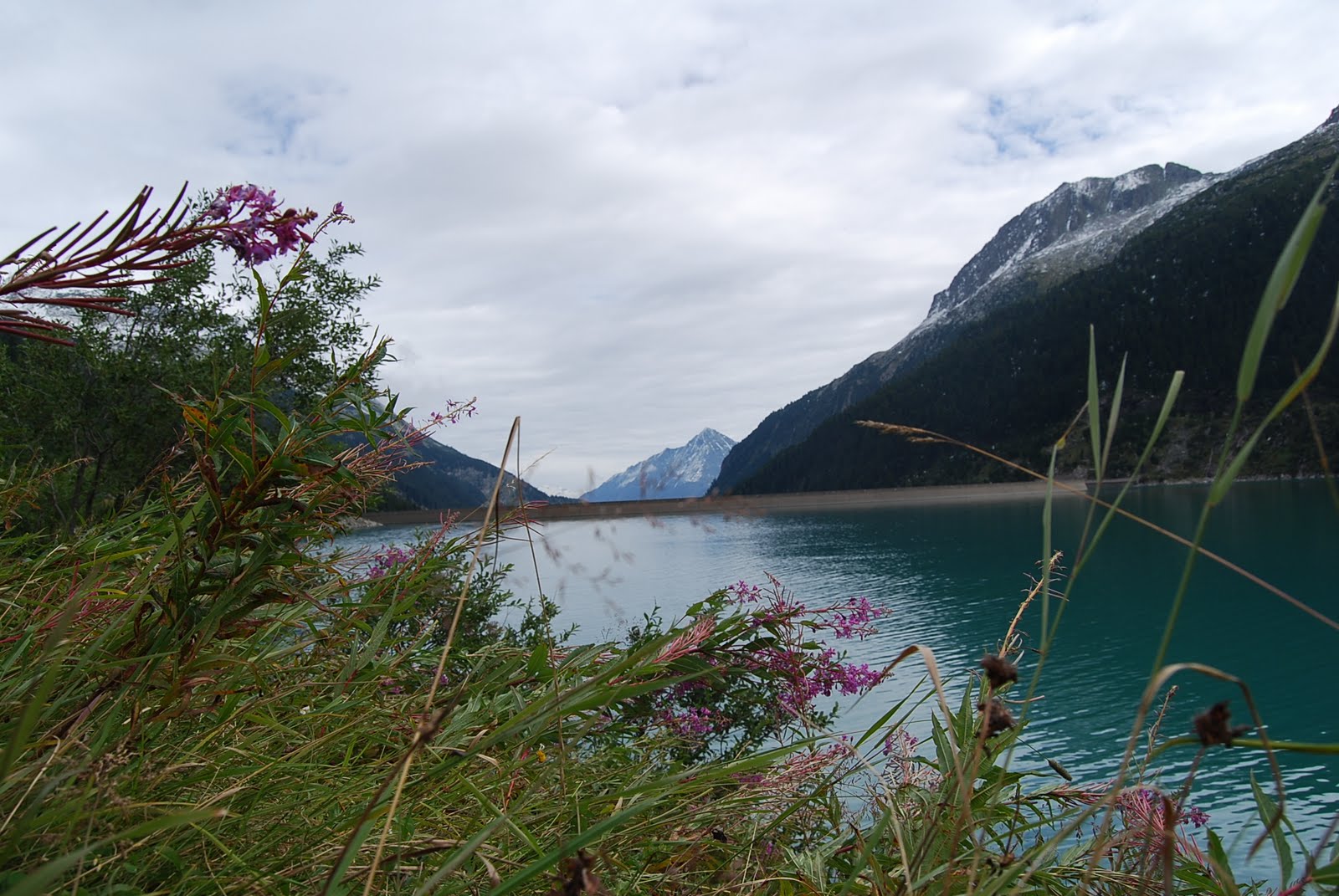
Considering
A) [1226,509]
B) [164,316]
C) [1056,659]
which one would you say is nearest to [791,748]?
[164,316]

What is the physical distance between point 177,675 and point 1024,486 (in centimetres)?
13640

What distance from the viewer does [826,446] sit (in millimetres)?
166250

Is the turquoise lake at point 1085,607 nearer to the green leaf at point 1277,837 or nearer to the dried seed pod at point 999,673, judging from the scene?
the green leaf at point 1277,837

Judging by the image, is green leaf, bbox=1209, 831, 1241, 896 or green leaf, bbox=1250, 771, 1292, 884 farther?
green leaf, bbox=1250, 771, 1292, 884

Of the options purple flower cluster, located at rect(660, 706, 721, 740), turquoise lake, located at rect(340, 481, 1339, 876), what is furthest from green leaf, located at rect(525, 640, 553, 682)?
purple flower cluster, located at rect(660, 706, 721, 740)

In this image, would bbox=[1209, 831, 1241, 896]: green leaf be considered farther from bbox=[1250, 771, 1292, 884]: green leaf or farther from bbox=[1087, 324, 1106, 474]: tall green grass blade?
bbox=[1087, 324, 1106, 474]: tall green grass blade

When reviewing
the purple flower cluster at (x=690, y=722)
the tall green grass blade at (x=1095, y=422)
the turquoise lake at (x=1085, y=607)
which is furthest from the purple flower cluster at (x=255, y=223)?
the purple flower cluster at (x=690, y=722)

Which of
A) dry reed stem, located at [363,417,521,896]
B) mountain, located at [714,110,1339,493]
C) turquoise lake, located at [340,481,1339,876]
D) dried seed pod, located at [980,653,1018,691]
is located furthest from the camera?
mountain, located at [714,110,1339,493]

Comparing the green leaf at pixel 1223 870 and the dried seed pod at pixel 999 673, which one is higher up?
the dried seed pod at pixel 999 673

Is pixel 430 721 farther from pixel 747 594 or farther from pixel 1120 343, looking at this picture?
pixel 1120 343

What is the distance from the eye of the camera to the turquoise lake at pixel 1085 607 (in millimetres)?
5020

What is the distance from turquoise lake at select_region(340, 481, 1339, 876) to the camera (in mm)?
5020

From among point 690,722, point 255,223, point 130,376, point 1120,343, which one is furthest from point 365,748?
point 1120,343

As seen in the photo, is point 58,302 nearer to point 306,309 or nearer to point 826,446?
point 306,309
